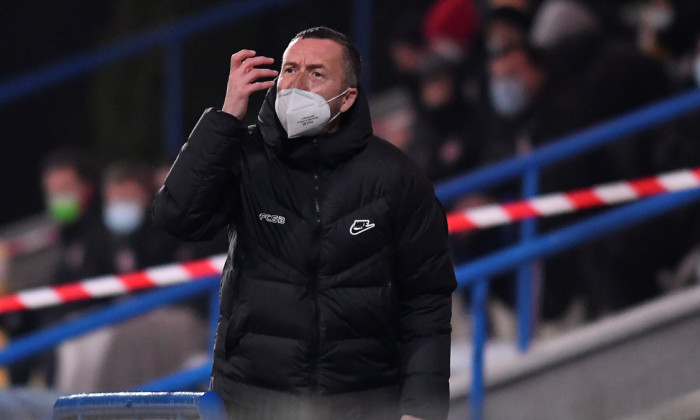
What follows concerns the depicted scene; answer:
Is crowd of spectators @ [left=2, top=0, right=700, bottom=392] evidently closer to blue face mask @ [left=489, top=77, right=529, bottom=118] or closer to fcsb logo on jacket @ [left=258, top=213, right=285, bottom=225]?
Result: blue face mask @ [left=489, top=77, right=529, bottom=118]

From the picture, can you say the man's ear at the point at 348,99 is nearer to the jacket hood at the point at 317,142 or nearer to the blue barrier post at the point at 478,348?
the jacket hood at the point at 317,142

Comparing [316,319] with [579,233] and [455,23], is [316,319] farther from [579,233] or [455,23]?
[455,23]

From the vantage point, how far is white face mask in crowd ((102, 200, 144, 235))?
7.85 m

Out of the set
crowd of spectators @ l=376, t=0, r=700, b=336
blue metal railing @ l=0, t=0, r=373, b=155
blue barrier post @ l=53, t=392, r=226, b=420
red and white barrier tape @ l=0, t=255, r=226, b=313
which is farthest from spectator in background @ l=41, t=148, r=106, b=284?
blue barrier post @ l=53, t=392, r=226, b=420

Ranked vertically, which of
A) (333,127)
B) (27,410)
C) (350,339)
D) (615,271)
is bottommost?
(27,410)

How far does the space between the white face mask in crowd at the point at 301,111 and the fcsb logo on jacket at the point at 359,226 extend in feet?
0.79

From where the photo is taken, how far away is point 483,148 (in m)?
6.77

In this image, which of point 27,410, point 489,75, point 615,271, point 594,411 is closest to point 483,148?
point 489,75

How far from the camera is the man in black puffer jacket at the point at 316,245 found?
11.0ft

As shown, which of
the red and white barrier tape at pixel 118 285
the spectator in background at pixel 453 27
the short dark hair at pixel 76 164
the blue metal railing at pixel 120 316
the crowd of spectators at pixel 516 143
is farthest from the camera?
the short dark hair at pixel 76 164

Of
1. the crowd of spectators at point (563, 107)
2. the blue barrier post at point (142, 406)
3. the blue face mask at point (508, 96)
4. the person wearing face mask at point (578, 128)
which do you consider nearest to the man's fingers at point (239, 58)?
the blue barrier post at point (142, 406)

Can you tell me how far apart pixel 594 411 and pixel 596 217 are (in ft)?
2.41

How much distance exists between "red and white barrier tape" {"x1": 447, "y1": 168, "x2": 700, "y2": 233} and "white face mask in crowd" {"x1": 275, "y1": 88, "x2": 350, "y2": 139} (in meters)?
2.18

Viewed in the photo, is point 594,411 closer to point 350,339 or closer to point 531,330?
point 531,330
